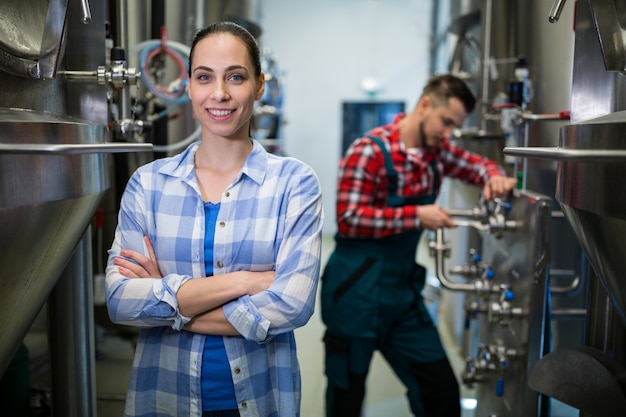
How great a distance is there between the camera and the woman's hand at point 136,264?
3.41 ft

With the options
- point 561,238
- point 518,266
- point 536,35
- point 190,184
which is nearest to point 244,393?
point 190,184

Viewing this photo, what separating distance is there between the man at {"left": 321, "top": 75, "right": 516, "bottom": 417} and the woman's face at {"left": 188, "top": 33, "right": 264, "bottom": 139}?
90 centimetres

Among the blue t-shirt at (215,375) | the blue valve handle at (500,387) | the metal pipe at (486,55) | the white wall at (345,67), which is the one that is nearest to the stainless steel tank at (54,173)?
the blue t-shirt at (215,375)

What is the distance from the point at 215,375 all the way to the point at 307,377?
4.76 ft

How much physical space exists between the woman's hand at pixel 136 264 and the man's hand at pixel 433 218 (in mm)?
991

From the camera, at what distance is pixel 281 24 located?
12.1 ft

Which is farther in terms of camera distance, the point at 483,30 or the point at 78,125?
the point at 483,30

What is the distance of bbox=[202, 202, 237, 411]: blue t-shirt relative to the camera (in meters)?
1.08

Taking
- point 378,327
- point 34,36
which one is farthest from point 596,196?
point 378,327

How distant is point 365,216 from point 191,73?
93 cm

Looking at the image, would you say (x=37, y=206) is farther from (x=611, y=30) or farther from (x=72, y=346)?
(x=611, y=30)

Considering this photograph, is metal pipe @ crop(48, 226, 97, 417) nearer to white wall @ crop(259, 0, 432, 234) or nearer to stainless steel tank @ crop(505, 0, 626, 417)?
stainless steel tank @ crop(505, 0, 626, 417)

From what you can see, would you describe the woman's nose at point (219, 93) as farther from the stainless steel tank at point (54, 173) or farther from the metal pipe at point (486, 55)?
the metal pipe at point (486, 55)

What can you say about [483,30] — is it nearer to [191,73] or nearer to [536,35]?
[536,35]
